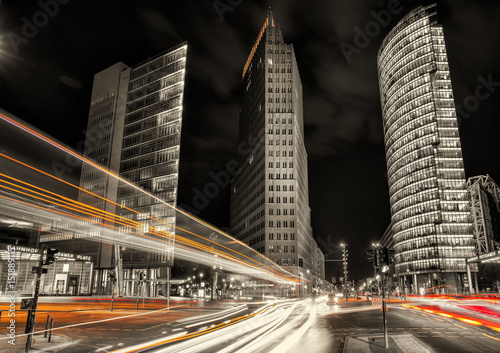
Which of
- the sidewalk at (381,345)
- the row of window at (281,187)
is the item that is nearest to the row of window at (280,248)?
the row of window at (281,187)

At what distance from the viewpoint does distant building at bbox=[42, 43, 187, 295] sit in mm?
93812

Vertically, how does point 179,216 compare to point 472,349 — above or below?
above

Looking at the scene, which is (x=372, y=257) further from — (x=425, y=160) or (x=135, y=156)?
(x=425, y=160)

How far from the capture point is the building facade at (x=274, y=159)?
123 meters

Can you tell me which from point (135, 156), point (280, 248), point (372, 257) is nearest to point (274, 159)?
point (280, 248)

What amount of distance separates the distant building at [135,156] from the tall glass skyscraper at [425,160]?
91.5 m

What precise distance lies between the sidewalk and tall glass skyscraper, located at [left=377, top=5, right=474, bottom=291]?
12232 cm

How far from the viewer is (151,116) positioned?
10194cm

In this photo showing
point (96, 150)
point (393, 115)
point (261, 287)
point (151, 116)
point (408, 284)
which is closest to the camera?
point (261, 287)

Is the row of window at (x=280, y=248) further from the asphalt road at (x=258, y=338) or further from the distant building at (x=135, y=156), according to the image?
the asphalt road at (x=258, y=338)

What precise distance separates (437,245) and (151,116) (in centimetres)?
10314

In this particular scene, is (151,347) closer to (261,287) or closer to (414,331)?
(414,331)

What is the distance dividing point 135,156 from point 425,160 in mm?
101620

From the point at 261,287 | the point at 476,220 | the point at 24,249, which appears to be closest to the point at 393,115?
the point at 476,220
